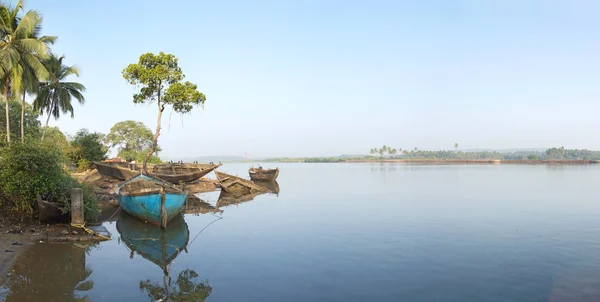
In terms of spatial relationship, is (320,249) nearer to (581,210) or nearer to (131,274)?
(131,274)

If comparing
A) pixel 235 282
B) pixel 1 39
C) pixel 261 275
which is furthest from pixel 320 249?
pixel 1 39

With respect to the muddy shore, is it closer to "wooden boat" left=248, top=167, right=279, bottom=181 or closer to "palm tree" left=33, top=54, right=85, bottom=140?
"palm tree" left=33, top=54, right=85, bottom=140

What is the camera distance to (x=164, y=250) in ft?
44.0

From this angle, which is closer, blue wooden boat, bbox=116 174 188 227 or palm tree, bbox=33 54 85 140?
blue wooden boat, bbox=116 174 188 227

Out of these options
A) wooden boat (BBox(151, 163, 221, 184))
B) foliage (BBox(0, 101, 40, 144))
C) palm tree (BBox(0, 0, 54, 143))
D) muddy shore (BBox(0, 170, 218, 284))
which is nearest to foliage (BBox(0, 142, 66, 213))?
muddy shore (BBox(0, 170, 218, 284))

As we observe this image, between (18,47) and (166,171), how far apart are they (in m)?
14.6

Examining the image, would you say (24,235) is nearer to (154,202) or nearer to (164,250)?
(164,250)

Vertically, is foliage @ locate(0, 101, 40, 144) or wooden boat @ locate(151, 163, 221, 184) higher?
foliage @ locate(0, 101, 40, 144)

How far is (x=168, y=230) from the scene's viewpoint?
1683 centimetres

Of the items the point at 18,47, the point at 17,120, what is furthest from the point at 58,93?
A: the point at 18,47

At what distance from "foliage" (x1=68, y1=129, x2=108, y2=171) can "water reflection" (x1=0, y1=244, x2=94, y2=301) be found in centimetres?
2842

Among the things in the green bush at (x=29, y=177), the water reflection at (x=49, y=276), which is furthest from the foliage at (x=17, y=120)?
the water reflection at (x=49, y=276)

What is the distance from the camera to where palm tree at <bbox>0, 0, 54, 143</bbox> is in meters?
22.4

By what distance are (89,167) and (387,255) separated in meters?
34.7
